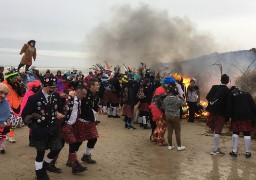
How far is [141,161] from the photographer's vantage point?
26.6 feet

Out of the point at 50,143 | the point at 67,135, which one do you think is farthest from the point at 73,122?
the point at 50,143

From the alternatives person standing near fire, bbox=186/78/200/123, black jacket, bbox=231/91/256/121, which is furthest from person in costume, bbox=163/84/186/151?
person standing near fire, bbox=186/78/200/123

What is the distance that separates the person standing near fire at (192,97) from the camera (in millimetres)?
14203

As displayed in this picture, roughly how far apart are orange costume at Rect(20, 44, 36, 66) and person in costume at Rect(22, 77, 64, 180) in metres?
9.56

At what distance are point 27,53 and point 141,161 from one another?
947 centimetres

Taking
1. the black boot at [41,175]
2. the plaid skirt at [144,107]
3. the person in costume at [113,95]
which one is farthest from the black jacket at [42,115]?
the person in costume at [113,95]

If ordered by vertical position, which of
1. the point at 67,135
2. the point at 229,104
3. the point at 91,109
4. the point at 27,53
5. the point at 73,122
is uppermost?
the point at 27,53

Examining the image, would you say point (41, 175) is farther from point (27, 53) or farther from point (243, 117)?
point (27, 53)

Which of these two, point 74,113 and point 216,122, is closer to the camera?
point 74,113

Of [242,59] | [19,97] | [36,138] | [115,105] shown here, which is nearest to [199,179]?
[36,138]

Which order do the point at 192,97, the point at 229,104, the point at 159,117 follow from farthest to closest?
the point at 192,97
the point at 159,117
the point at 229,104

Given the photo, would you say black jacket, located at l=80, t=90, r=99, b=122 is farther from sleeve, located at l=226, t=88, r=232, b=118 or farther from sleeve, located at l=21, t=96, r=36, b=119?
sleeve, located at l=226, t=88, r=232, b=118

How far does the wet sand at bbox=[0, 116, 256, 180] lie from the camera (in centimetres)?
697

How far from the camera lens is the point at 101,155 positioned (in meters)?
8.45
